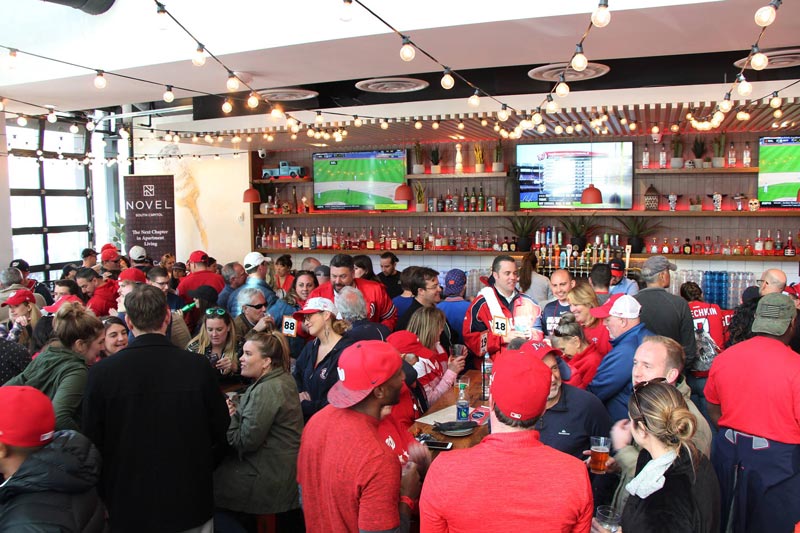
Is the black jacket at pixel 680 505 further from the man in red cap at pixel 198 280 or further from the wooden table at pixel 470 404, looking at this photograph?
the man in red cap at pixel 198 280

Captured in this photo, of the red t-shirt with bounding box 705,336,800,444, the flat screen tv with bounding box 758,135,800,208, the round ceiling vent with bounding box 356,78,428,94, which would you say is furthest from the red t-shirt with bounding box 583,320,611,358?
the flat screen tv with bounding box 758,135,800,208

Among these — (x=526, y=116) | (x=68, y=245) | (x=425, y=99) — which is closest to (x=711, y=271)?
(x=526, y=116)

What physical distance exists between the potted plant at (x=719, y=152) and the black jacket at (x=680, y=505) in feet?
26.2

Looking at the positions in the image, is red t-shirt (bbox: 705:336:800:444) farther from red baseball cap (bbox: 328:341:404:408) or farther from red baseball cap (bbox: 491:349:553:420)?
red baseball cap (bbox: 328:341:404:408)

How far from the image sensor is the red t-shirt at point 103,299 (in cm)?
640

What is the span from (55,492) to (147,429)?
2.13 feet

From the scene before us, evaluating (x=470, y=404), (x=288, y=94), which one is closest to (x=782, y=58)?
(x=470, y=404)

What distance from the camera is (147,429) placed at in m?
2.83

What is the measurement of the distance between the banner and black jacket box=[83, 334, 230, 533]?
9.41 metres

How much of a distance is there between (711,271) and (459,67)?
538 cm

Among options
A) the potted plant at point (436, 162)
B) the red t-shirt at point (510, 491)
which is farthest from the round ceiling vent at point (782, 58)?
the potted plant at point (436, 162)

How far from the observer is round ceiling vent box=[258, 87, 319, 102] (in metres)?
7.73

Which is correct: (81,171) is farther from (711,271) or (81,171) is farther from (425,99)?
(711,271)

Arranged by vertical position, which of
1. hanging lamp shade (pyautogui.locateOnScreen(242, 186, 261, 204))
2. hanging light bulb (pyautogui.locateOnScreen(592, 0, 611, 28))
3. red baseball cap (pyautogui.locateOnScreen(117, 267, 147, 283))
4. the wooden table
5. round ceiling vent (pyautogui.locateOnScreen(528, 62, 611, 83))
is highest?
round ceiling vent (pyautogui.locateOnScreen(528, 62, 611, 83))
